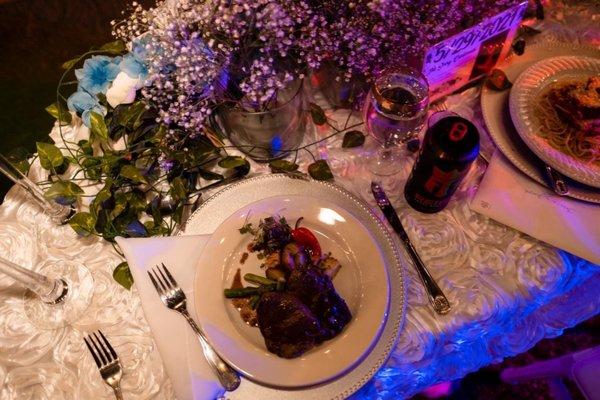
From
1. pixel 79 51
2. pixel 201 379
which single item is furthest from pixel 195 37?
pixel 79 51

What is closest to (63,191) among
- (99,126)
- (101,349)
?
(99,126)

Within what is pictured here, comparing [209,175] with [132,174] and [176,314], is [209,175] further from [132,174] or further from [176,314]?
[176,314]

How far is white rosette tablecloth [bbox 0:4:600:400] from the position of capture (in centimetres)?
A: 108

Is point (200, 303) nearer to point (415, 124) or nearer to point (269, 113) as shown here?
point (269, 113)

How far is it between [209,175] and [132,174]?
0.68 feet

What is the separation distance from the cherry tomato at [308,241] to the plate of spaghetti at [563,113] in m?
0.65

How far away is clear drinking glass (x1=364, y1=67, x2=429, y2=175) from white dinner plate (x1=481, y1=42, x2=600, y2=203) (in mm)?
244

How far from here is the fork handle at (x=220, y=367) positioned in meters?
0.98

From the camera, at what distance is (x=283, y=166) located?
1.29 meters

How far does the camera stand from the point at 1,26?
2611 mm

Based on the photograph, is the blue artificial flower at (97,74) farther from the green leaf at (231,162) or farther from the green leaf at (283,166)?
the green leaf at (283,166)

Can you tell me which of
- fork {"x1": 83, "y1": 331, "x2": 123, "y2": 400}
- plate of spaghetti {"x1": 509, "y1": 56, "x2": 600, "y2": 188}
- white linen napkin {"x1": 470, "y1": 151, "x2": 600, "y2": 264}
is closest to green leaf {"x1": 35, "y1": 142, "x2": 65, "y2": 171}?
fork {"x1": 83, "y1": 331, "x2": 123, "y2": 400}

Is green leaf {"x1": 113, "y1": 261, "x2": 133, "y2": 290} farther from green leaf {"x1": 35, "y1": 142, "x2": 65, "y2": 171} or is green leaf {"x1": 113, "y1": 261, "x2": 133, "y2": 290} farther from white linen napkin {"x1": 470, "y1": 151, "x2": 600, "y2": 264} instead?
white linen napkin {"x1": 470, "y1": 151, "x2": 600, "y2": 264}

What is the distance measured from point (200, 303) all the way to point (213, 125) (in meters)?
0.56
